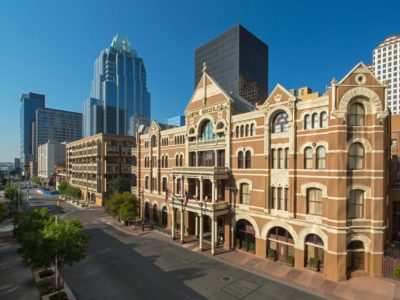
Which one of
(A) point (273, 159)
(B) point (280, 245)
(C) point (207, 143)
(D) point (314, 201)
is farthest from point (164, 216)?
(D) point (314, 201)

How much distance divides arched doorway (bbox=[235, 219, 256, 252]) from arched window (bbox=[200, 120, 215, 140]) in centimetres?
1225

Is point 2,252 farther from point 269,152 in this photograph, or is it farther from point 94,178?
point 94,178

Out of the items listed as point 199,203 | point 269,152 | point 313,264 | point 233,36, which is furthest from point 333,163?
point 233,36

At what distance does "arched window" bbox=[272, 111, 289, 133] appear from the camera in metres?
25.5

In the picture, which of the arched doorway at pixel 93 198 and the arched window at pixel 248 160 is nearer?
the arched window at pixel 248 160

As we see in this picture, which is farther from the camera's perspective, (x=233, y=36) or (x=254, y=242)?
(x=233, y=36)

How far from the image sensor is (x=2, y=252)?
28.4 meters

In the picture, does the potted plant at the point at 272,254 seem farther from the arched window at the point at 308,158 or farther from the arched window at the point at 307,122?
the arched window at the point at 307,122

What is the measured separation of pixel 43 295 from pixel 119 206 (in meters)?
22.3

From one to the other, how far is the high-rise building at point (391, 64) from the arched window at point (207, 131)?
502 feet

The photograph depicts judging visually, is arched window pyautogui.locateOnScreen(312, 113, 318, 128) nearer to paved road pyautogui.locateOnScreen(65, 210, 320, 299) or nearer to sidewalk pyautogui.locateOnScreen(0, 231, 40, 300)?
paved road pyautogui.locateOnScreen(65, 210, 320, 299)

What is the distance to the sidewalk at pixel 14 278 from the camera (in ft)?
61.7

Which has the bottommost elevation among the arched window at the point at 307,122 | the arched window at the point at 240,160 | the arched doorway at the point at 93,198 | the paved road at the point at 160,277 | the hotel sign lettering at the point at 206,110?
the arched doorway at the point at 93,198

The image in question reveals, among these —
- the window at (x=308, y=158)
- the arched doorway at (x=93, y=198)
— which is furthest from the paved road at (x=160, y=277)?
the arched doorway at (x=93, y=198)
